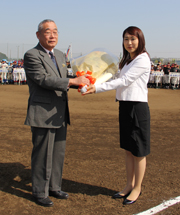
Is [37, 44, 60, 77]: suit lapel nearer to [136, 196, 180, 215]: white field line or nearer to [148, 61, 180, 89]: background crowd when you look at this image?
[136, 196, 180, 215]: white field line

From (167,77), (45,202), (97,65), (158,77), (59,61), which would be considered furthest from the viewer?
(158,77)

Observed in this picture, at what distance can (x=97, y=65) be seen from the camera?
383 centimetres

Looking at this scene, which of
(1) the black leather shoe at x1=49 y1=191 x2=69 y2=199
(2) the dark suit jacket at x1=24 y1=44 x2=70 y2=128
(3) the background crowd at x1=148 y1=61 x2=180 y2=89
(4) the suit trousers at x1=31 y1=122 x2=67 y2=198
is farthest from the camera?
(3) the background crowd at x1=148 y1=61 x2=180 y2=89

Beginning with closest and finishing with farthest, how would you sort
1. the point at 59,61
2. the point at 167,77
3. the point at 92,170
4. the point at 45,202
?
the point at 45,202
the point at 59,61
the point at 92,170
the point at 167,77

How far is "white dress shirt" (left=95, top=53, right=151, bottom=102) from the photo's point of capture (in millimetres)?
3289

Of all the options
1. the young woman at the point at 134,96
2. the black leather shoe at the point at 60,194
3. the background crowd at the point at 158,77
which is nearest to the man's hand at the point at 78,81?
the young woman at the point at 134,96

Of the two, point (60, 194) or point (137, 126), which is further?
point (60, 194)

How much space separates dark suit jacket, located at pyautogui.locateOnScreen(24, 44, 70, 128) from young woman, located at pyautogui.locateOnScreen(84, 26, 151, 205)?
1.34 ft

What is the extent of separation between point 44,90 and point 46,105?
0.62 feet

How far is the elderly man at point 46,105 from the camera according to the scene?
10.8ft

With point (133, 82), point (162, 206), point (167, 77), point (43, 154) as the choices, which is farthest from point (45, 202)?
point (167, 77)

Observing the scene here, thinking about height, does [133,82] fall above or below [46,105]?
above

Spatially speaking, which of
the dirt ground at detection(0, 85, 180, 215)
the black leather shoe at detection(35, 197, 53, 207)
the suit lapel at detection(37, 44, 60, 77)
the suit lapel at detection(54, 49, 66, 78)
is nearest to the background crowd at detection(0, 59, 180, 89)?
the dirt ground at detection(0, 85, 180, 215)

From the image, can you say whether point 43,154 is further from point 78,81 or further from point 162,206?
point 162,206
